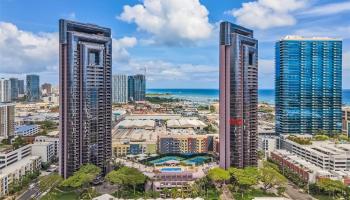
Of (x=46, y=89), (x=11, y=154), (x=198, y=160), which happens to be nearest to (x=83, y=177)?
(x=11, y=154)

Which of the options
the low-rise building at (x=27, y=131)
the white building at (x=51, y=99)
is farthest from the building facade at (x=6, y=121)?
the white building at (x=51, y=99)

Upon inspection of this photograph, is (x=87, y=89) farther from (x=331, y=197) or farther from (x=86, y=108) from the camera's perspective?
(x=331, y=197)

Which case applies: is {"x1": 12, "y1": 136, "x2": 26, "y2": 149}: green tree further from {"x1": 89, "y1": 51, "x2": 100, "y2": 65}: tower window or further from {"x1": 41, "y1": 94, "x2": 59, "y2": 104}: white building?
{"x1": 41, "y1": 94, "x2": 59, "y2": 104}: white building

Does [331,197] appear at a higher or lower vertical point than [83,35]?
lower

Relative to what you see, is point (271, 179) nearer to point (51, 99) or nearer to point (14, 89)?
point (14, 89)

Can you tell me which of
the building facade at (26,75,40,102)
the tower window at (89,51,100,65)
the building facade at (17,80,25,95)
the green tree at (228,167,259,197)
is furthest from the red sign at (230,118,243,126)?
the building facade at (26,75,40,102)

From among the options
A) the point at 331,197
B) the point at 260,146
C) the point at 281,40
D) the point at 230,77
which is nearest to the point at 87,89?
the point at 230,77
